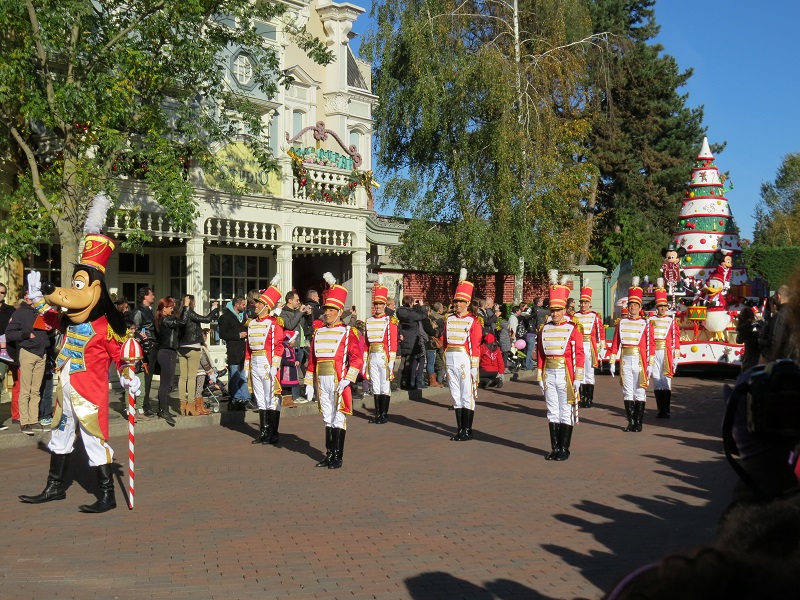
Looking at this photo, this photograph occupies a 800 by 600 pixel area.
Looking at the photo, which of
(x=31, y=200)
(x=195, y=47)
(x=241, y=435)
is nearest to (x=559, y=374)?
(x=241, y=435)

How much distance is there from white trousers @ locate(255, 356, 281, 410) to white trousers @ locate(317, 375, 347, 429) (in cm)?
161

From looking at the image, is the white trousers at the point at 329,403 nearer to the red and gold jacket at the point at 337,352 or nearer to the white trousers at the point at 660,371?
the red and gold jacket at the point at 337,352

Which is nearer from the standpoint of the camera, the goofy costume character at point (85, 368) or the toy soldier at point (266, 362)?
the goofy costume character at point (85, 368)

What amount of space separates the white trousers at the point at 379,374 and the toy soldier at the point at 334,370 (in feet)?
13.0

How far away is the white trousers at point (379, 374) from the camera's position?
15.2m

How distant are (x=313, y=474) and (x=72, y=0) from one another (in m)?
8.20

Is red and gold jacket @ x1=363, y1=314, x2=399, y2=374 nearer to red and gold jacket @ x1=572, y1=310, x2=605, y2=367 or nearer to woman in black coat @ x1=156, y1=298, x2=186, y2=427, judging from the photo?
woman in black coat @ x1=156, y1=298, x2=186, y2=427

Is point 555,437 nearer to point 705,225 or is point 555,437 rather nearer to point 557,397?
point 557,397

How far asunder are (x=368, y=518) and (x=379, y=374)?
751cm

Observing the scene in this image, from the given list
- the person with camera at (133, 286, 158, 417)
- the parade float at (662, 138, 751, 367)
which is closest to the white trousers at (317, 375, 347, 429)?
the person with camera at (133, 286, 158, 417)

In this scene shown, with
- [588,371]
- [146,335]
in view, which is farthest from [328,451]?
[588,371]

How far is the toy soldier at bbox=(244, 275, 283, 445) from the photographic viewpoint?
1247 cm

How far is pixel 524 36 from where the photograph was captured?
31.0m

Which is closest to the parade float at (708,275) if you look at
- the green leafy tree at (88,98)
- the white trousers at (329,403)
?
the green leafy tree at (88,98)
